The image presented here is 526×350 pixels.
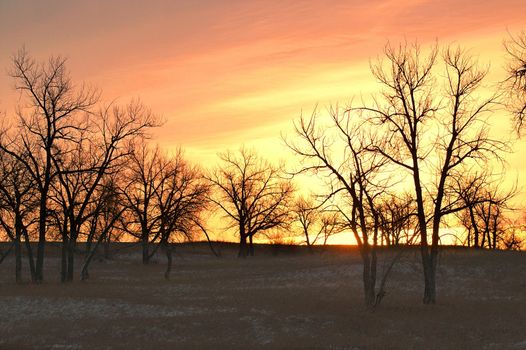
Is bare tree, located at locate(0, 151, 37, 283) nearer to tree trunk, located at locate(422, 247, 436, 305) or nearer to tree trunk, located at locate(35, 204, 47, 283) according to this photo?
tree trunk, located at locate(35, 204, 47, 283)

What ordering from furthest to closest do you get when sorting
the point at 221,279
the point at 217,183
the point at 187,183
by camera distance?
the point at 217,183, the point at 187,183, the point at 221,279

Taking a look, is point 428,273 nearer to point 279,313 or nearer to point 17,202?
point 279,313

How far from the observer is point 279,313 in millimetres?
33250

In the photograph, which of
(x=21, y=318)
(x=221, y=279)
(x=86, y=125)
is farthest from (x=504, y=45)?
(x=221, y=279)

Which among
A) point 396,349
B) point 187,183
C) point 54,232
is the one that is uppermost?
point 187,183

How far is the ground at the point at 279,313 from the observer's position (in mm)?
28641

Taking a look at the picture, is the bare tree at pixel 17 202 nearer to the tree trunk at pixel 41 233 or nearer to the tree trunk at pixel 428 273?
the tree trunk at pixel 41 233

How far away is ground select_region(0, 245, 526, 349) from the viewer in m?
28.6

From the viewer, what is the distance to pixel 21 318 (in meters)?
33.7

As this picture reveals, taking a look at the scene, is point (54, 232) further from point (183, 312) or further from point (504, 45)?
point (504, 45)

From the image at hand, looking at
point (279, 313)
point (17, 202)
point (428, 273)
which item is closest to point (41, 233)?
point (17, 202)

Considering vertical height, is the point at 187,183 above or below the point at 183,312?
above

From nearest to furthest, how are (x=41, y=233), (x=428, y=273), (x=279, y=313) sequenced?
(x=279, y=313) → (x=428, y=273) → (x=41, y=233)

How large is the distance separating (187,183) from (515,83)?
1875 inches
